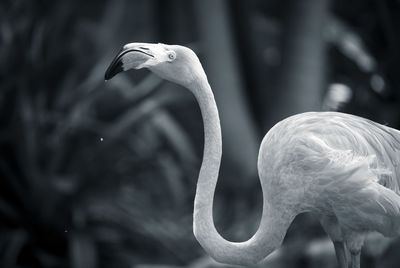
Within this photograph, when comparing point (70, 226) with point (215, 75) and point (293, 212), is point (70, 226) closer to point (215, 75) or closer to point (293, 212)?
point (215, 75)

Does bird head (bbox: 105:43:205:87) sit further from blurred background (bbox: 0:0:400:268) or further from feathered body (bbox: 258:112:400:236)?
blurred background (bbox: 0:0:400:268)

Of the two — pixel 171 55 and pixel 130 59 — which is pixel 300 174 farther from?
pixel 130 59

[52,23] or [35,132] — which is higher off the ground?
[52,23]

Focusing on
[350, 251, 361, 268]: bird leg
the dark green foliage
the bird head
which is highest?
the bird head

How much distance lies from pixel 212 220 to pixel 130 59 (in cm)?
90

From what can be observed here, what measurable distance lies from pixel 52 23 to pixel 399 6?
403 centimetres

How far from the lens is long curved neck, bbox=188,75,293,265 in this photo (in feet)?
11.5

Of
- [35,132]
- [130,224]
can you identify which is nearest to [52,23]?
[35,132]

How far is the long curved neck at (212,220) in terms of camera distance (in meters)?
3.51

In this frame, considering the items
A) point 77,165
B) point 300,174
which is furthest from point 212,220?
point 77,165

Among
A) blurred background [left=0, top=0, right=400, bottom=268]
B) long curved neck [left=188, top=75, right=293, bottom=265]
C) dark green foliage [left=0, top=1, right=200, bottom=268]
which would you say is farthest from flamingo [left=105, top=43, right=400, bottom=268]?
dark green foliage [left=0, top=1, right=200, bottom=268]

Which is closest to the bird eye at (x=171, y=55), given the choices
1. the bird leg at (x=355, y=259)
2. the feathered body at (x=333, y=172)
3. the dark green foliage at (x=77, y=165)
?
the feathered body at (x=333, y=172)

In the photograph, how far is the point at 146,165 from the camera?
700 centimetres

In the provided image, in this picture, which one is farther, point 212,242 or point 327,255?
point 327,255
